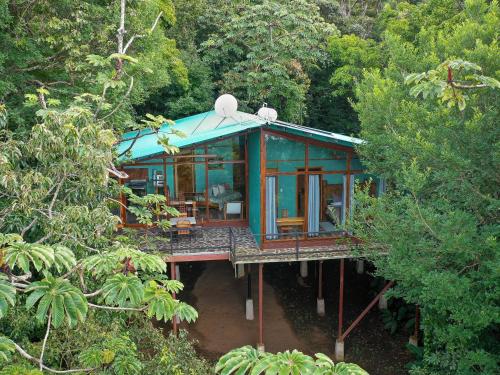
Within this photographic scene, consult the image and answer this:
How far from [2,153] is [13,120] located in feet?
13.1

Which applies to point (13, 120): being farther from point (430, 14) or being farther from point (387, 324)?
point (430, 14)

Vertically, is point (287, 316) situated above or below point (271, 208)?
below

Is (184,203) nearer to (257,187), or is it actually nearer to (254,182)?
(254,182)

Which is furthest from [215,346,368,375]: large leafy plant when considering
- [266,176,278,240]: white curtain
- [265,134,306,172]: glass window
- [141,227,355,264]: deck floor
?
[265,134,306,172]: glass window

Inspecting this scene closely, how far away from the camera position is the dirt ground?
12.6 metres

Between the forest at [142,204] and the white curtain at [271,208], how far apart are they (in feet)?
8.11

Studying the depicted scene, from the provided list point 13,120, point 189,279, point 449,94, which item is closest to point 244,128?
point 13,120

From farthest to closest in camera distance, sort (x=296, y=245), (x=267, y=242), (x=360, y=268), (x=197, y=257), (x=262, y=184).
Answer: (x=360, y=268) < (x=267, y=242) < (x=262, y=184) < (x=197, y=257) < (x=296, y=245)

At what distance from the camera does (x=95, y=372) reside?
571 cm

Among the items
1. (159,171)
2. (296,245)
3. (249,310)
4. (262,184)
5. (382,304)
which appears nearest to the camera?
(296,245)

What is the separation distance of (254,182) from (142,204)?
4158 millimetres

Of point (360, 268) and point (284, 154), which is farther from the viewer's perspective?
point (360, 268)

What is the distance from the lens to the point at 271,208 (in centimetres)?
1251

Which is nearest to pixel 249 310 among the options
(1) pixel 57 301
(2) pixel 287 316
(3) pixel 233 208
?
(2) pixel 287 316
